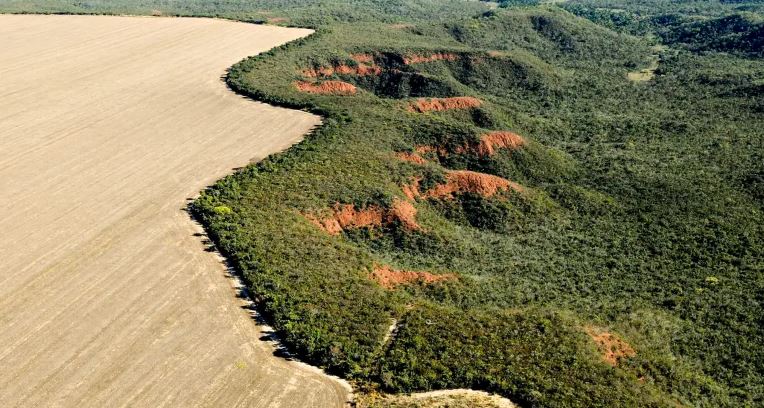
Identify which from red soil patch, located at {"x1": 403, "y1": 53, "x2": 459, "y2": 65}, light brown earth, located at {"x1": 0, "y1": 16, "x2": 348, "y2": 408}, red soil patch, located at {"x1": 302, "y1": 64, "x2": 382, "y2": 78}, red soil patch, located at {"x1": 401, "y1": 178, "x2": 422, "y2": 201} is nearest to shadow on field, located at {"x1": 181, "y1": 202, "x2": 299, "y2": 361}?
light brown earth, located at {"x1": 0, "y1": 16, "x2": 348, "y2": 408}

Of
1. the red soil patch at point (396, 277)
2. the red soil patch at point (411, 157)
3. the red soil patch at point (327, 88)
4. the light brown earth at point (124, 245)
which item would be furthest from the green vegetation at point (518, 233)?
the light brown earth at point (124, 245)

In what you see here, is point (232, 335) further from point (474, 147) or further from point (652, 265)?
point (474, 147)

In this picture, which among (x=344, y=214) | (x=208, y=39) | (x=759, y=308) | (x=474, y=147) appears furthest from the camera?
(x=208, y=39)

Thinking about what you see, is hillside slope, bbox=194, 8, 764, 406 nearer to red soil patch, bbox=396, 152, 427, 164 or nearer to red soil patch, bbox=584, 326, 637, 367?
red soil patch, bbox=584, 326, 637, 367

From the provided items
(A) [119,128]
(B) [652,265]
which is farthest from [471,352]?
(A) [119,128]

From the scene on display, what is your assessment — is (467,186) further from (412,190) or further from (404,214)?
(404,214)
